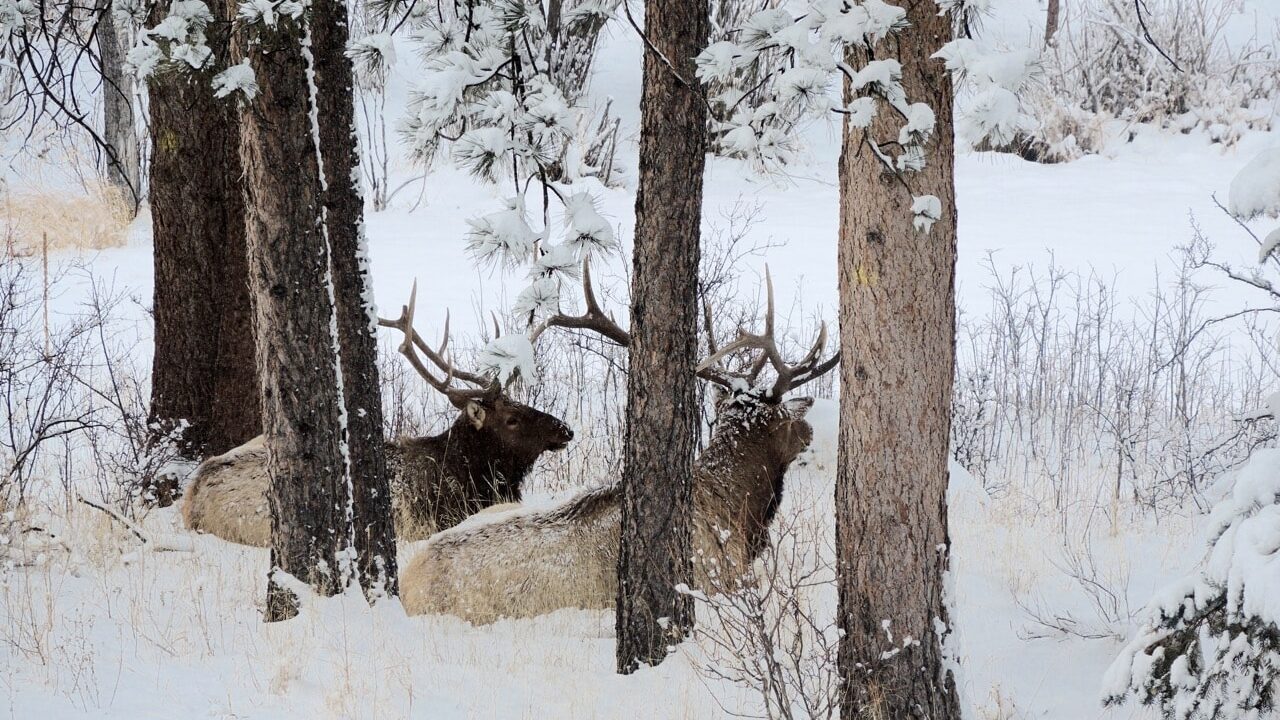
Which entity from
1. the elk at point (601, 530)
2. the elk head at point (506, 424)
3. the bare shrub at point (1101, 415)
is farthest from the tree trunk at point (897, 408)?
the elk head at point (506, 424)

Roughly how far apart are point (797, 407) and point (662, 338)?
2.27 meters

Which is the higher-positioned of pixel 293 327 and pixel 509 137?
pixel 509 137

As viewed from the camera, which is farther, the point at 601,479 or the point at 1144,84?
the point at 1144,84

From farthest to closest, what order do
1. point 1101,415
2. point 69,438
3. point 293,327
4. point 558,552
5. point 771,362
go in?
point 69,438
point 1101,415
point 771,362
point 558,552
point 293,327

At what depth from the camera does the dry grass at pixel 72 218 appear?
606 inches

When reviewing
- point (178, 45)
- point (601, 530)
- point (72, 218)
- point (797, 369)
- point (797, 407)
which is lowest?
point (601, 530)

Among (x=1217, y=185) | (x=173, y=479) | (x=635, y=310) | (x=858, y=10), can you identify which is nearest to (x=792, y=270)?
(x=1217, y=185)

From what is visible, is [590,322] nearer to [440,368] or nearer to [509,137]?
[509,137]

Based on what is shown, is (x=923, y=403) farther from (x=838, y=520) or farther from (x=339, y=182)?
(x=339, y=182)

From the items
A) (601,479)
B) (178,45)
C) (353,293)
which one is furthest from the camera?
(601,479)

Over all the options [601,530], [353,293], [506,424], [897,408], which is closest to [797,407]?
[601,530]

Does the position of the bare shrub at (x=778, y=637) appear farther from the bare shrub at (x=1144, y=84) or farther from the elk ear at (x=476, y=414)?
the bare shrub at (x=1144, y=84)

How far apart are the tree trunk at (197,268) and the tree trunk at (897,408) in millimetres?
4657

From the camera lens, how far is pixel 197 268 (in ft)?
23.0
